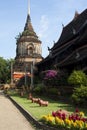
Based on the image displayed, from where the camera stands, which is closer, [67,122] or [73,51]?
[67,122]

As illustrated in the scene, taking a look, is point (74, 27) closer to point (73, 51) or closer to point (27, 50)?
point (73, 51)

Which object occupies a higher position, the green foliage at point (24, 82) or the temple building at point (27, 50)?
the temple building at point (27, 50)

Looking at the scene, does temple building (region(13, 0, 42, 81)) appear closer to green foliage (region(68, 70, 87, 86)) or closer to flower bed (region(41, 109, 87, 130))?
green foliage (region(68, 70, 87, 86))

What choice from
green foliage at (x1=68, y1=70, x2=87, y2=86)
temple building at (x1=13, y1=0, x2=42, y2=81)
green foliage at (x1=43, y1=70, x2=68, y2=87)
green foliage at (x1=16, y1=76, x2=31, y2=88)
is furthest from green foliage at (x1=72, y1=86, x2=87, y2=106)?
temple building at (x1=13, y1=0, x2=42, y2=81)

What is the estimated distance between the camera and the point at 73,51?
4125cm

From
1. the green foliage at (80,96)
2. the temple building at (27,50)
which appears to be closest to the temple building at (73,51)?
the green foliage at (80,96)

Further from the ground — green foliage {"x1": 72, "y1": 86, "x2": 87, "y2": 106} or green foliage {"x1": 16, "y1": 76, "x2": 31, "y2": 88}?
green foliage {"x1": 16, "y1": 76, "x2": 31, "y2": 88}

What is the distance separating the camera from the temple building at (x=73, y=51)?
117 ft

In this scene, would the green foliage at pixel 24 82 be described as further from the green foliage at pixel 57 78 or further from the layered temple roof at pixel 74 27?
the green foliage at pixel 57 78

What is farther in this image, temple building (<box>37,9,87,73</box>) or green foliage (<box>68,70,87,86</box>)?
temple building (<box>37,9,87,73</box>)

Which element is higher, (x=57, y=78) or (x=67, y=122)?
(x=57, y=78)

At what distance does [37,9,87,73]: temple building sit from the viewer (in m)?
35.6

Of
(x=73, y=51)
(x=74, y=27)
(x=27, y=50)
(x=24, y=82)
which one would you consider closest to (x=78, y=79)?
(x=73, y=51)

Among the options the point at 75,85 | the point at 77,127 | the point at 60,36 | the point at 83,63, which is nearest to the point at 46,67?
the point at 60,36
